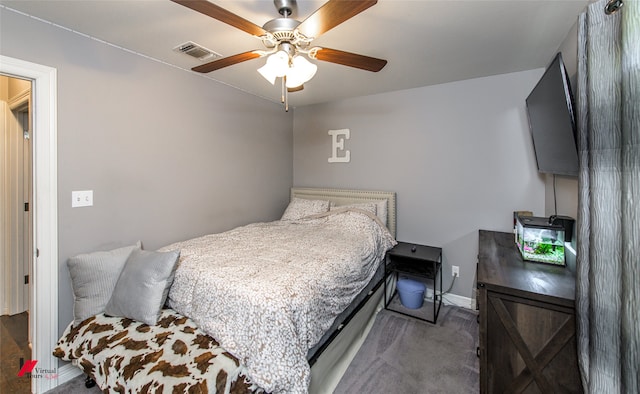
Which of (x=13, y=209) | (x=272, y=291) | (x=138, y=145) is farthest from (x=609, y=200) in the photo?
(x=13, y=209)

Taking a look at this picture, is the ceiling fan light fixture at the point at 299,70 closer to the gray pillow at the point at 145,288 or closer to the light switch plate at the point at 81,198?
the gray pillow at the point at 145,288

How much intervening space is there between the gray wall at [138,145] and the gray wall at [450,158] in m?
1.40

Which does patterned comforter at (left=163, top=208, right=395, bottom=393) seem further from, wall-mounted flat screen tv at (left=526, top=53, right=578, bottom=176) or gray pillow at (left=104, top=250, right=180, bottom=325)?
wall-mounted flat screen tv at (left=526, top=53, right=578, bottom=176)

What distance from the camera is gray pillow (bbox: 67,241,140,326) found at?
1.79 m

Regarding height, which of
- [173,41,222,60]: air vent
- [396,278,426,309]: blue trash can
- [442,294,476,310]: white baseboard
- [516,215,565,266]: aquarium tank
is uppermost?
[173,41,222,60]: air vent

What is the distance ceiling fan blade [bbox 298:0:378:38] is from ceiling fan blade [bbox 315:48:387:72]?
220mm

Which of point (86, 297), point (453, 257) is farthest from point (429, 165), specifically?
point (86, 297)

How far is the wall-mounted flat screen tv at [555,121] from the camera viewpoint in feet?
4.51

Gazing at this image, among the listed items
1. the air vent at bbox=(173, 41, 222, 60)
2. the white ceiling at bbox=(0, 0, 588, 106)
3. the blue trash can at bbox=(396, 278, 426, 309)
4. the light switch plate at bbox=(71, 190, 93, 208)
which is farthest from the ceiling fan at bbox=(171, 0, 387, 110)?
the blue trash can at bbox=(396, 278, 426, 309)

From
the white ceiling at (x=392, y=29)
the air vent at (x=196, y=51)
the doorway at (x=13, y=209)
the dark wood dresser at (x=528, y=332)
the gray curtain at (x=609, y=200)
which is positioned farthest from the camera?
the doorway at (x=13, y=209)

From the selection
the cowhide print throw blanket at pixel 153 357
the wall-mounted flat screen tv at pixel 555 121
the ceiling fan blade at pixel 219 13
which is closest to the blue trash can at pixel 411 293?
the wall-mounted flat screen tv at pixel 555 121

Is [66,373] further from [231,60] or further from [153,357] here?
[231,60]

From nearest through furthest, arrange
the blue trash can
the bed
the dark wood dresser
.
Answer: the dark wood dresser → the bed → the blue trash can

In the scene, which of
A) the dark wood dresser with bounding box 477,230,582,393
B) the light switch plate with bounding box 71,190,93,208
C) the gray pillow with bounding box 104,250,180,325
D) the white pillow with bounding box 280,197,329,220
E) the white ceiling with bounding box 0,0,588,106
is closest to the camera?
the dark wood dresser with bounding box 477,230,582,393
